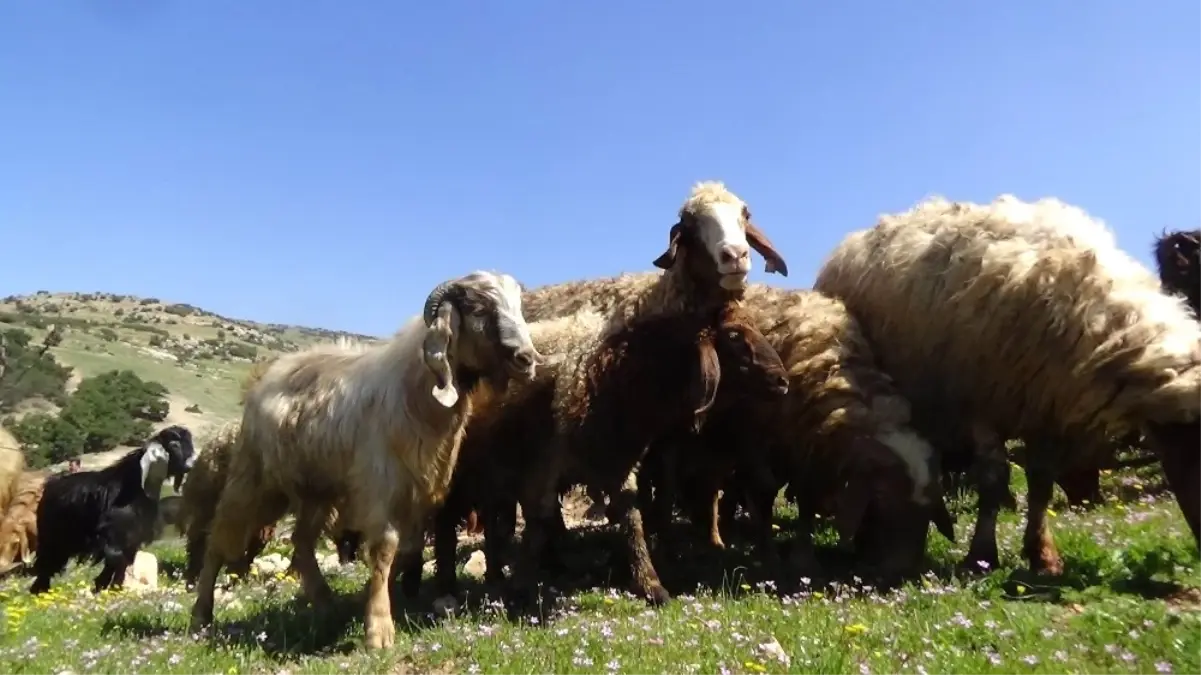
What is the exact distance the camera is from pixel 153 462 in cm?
1334

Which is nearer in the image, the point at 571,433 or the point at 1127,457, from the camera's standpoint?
the point at 571,433

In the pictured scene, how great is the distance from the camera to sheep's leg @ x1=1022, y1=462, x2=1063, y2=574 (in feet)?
23.8

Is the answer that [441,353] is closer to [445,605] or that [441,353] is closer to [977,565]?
[445,605]

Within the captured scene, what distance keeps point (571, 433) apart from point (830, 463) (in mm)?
2171

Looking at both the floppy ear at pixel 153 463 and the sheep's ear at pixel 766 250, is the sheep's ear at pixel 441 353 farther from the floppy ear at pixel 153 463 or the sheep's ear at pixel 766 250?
the floppy ear at pixel 153 463

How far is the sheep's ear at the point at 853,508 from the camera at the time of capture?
7.44m

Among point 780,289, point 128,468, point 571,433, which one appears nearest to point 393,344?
point 571,433

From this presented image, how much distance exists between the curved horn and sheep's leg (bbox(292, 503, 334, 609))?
6.62 ft

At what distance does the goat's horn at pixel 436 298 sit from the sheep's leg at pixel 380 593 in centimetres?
142

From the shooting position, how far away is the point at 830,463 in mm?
8023

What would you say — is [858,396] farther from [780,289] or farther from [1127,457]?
[1127,457]

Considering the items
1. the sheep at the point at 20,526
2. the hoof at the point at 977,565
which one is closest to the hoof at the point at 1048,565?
the hoof at the point at 977,565

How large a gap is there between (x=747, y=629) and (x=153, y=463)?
10.4 metres

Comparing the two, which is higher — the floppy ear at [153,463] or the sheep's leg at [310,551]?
the floppy ear at [153,463]
